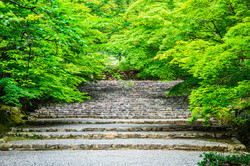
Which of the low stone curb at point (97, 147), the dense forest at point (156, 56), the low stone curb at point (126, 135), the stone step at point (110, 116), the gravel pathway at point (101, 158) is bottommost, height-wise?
the gravel pathway at point (101, 158)

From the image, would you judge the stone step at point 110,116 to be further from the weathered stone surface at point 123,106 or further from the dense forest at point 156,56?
the dense forest at point 156,56

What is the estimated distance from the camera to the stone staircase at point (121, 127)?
6.29 meters

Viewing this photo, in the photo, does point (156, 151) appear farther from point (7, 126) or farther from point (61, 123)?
point (7, 126)

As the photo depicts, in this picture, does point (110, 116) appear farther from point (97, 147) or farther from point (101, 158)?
point (101, 158)

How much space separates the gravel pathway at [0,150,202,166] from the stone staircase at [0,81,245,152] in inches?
17.0

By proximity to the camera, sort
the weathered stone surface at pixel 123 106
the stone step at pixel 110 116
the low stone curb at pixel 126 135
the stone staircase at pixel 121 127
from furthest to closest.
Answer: the weathered stone surface at pixel 123 106 < the stone step at pixel 110 116 < the low stone curb at pixel 126 135 < the stone staircase at pixel 121 127

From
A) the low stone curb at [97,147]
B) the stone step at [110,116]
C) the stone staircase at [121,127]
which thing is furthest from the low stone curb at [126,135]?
A: the stone step at [110,116]

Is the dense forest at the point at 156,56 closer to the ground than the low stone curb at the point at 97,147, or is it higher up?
higher up

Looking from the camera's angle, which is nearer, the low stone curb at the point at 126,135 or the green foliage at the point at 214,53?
the green foliage at the point at 214,53

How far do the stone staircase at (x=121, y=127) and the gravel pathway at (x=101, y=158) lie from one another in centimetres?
43

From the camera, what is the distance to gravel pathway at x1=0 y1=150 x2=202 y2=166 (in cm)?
491

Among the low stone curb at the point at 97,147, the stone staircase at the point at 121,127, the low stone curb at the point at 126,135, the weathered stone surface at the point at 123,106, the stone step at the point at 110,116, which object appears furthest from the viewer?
the weathered stone surface at the point at 123,106

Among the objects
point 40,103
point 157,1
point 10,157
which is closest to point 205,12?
point 10,157

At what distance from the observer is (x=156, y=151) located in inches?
234
